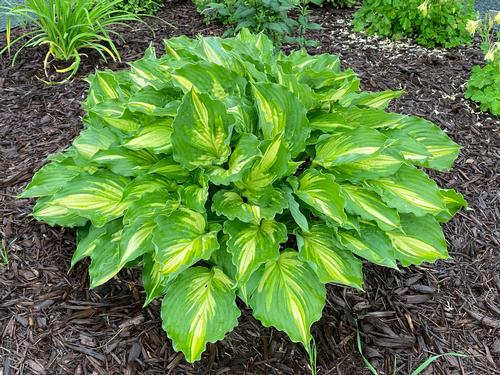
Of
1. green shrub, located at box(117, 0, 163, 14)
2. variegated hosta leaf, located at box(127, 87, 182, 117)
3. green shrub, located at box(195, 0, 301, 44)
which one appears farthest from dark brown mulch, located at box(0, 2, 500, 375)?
green shrub, located at box(117, 0, 163, 14)

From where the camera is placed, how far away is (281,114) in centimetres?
207

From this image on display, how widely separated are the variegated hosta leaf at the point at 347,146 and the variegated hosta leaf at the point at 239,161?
31 cm

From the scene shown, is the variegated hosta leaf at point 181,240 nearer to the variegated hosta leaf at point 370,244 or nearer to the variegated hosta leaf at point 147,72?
the variegated hosta leaf at point 370,244

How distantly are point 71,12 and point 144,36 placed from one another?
0.75 metres

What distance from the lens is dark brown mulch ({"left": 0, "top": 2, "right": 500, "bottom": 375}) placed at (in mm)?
2223

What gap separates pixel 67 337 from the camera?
2254 millimetres

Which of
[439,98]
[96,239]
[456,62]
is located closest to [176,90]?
[96,239]

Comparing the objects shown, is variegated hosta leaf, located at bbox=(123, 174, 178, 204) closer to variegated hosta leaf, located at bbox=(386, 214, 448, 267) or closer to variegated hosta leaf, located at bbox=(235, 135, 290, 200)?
variegated hosta leaf, located at bbox=(235, 135, 290, 200)

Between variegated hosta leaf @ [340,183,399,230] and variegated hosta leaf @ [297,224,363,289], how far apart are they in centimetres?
14

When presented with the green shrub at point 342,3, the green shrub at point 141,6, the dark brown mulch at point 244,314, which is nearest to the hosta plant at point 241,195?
the dark brown mulch at point 244,314

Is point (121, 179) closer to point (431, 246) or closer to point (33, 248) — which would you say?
point (33, 248)

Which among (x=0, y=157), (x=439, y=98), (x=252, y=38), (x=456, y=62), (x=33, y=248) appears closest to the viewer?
(x=33, y=248)

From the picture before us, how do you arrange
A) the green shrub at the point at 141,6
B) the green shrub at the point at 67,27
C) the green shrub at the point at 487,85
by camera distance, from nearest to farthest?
the green shrub at the point at 487,85
the green shrub at the point at 67,27
the green shrub at the point at 141,6

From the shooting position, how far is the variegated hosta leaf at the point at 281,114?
2033 mm
